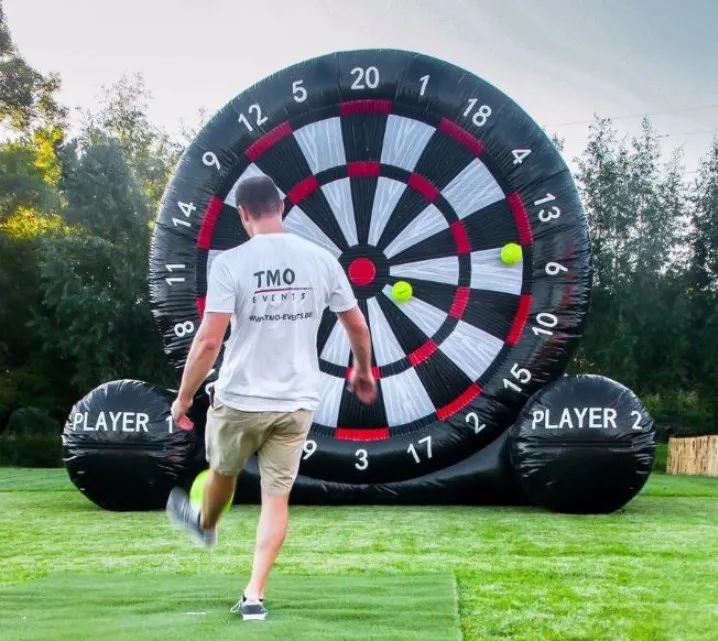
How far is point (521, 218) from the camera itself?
5.57m

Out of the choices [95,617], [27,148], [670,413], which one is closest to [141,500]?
[95,617]

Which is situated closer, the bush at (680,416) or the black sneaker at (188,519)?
the black sneaker at (188,519)

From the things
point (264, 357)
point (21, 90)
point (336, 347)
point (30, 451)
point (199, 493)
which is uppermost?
point (21, 90)

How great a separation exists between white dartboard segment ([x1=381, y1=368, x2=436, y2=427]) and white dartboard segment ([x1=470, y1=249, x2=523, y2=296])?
0.61 metres

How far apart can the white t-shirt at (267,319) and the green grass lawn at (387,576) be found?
56 centimetres

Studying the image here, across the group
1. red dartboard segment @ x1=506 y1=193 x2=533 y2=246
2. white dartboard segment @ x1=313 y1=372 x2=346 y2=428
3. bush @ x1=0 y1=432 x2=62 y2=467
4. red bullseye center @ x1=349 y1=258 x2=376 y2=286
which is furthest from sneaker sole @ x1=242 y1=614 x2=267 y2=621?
bush @ x1=0 y1=432 x2=62 y2=467

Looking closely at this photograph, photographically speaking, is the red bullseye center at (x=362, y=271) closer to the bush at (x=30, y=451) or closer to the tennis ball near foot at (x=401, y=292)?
the tennis ball near foot at (x=401, y=292)

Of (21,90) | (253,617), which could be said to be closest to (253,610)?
(253,617)

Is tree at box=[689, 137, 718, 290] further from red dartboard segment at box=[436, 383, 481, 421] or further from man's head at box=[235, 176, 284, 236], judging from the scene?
man's head at box=[235, 176, 284, 236]

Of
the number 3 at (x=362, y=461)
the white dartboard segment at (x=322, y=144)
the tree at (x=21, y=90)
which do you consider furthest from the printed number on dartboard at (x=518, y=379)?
the tree at (x=21, y=90)

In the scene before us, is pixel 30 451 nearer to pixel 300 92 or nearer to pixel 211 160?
pixel 211 160

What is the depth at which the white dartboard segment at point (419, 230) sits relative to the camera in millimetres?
5664

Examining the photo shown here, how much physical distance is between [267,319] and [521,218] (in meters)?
3.13

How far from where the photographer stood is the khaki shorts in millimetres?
2676
